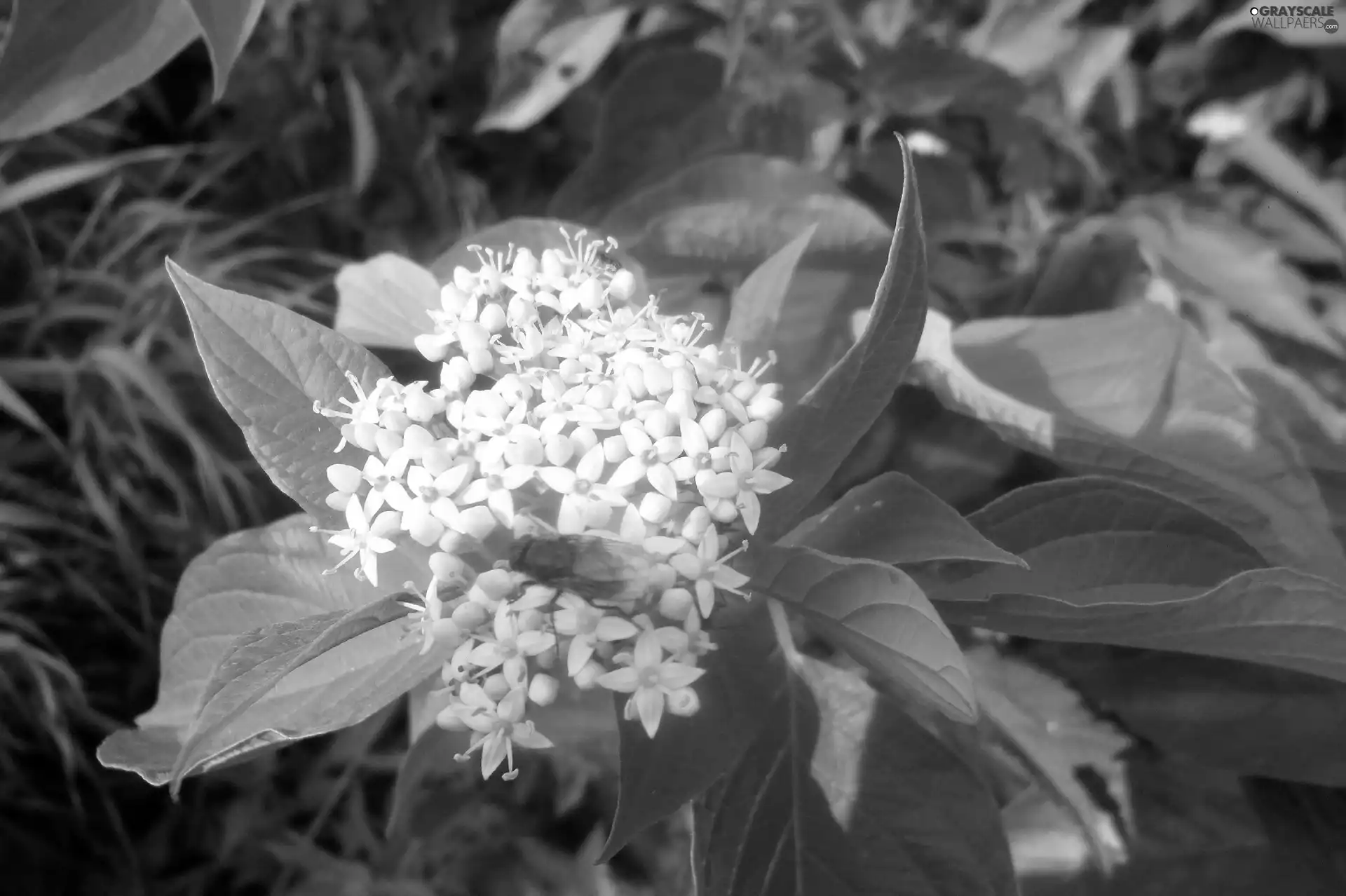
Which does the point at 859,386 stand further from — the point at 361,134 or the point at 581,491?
the point at 361,134

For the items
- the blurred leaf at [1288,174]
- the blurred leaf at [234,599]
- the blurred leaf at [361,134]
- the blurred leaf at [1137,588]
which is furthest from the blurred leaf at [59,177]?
the blurred leaf at [1288,174]

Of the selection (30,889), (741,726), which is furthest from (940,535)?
(30,889)

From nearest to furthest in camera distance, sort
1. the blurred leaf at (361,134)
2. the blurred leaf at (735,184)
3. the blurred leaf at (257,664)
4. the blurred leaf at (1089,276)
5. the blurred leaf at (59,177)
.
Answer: the blurred leaf at (257,664), the blurred leaf at (735,184), the blurred leaf at (1089,276), the blurred leaf at (59,177), the blurred leaf at (361,134)

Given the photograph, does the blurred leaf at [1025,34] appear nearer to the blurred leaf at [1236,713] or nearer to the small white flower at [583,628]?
the blurred leaf at [1236,713]

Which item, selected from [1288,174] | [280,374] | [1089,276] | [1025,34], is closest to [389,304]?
[280,374]

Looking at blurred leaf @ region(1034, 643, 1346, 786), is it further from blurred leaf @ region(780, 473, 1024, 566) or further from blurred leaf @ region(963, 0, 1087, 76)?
blurred leaf @ region(963, 0, 1087, 76)

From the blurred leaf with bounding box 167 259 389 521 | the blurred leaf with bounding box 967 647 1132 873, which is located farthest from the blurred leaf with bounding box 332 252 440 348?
the blurred leaf with bounding box 967 647 1132 873

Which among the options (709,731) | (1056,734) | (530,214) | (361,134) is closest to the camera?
(709,731)
